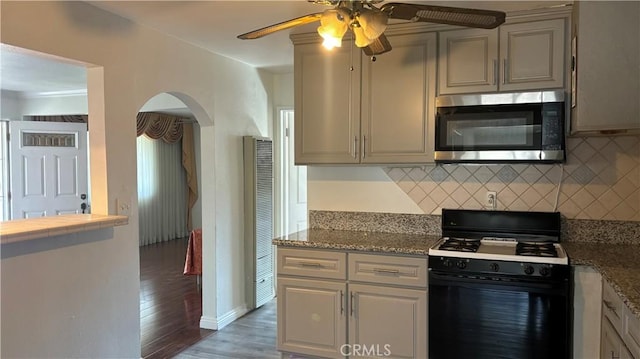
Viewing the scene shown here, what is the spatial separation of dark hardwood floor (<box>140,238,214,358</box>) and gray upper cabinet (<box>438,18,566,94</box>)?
2.73m

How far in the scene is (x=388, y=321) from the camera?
271cm

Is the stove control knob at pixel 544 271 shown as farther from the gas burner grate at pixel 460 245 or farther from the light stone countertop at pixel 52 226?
the light stone countertop at pixel 52 226

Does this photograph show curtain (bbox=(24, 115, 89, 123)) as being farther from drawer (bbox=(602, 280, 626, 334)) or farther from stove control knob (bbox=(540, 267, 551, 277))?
drawer (bbox=(602, 280, 626, 334))

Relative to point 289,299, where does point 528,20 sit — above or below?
above

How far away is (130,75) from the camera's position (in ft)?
9.80

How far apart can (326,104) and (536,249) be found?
157cm

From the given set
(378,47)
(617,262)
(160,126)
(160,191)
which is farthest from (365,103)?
(160,191)

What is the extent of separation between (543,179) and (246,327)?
262 centimetres

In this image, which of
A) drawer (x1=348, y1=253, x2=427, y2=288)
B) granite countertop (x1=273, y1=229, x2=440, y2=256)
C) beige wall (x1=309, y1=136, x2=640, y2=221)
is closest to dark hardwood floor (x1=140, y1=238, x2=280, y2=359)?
granite countertop (x1=273, y1=229, x2=440, y2=256)

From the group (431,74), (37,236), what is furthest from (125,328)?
(431,74)

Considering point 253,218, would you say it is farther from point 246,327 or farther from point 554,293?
point 554,293

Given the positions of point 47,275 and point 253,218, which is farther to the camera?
point 253,218

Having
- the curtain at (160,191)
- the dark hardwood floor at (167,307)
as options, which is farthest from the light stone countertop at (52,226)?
the curtain at (160,191)

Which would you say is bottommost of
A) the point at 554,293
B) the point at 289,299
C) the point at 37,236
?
the point at 289,299
